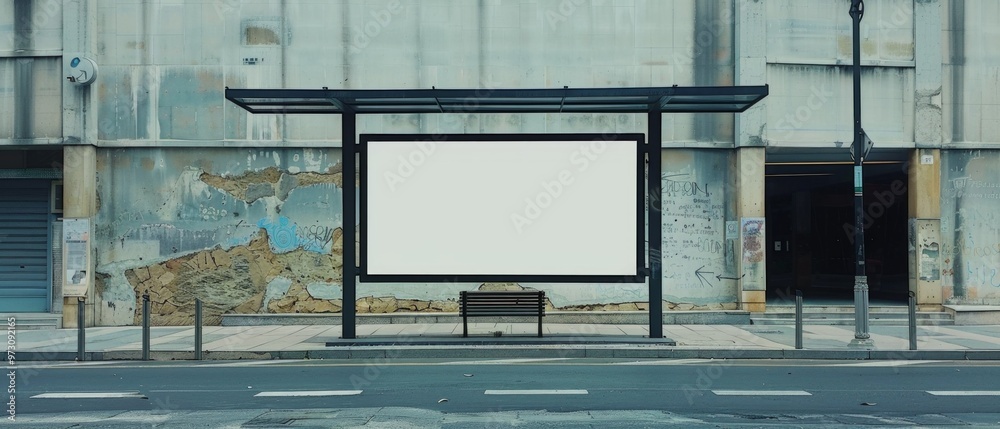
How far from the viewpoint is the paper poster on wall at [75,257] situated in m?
17.3

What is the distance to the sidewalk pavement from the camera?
Answer: 1348 cm

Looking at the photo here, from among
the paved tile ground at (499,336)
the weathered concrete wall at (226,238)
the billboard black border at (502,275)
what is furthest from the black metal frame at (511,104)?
the weathered concrete wall at (226,238)

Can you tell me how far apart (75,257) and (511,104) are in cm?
969

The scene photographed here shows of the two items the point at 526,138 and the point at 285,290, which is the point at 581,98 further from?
the point at 285,290

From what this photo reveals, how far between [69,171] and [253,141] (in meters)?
3.67

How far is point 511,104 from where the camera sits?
1416cm

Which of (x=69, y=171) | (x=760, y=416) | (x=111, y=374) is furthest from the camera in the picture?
(x=69, y=171)

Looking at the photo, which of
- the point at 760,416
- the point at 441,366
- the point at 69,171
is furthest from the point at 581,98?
the point at 69,171

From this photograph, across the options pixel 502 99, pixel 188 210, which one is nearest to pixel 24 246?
pixel 188 210

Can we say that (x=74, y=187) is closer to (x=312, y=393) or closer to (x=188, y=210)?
(x=188, y=210)

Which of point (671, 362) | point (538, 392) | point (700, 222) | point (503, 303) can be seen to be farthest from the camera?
point (700, 222)

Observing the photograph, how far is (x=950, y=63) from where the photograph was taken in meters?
18.3

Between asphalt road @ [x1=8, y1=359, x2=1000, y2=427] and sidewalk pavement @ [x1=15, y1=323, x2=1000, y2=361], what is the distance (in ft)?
1.70

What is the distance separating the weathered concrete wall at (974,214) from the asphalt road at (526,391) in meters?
6.40
